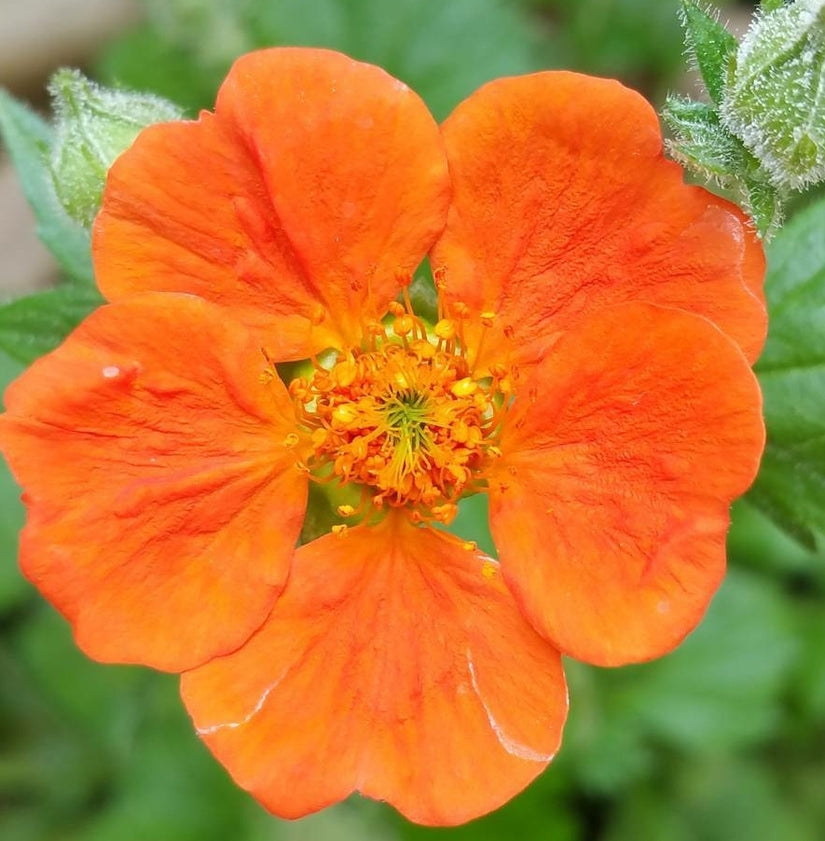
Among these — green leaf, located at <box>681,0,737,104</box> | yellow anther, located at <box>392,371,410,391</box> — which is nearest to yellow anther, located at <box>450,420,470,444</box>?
yellow anther, located at <box>392,371,410,391</box>

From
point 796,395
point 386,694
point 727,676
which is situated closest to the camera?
point 386,694

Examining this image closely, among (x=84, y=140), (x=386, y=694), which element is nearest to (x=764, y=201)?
(x=386, y=694)

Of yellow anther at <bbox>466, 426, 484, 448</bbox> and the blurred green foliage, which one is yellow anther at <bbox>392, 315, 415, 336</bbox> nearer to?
yellow anther at <bbox>466, 426, 484, 448</bbox>

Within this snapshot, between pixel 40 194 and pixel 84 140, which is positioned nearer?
pixel 84 140

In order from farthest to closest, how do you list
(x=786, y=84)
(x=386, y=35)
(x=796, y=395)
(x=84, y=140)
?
1. (x=386, y=35)
2. (x=796, y=395)
3. (x=84, y=140)
4. (x=786, y=84)

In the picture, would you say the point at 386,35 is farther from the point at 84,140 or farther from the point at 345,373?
the point at 345,373

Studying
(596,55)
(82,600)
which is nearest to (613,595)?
(82,600)

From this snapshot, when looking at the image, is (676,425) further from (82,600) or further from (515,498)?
(82,600)

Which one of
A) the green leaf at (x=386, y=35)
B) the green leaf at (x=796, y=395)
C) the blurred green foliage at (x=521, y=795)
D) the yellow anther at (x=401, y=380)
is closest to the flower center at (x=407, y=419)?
the yellow anther at (x=401, y=380)
